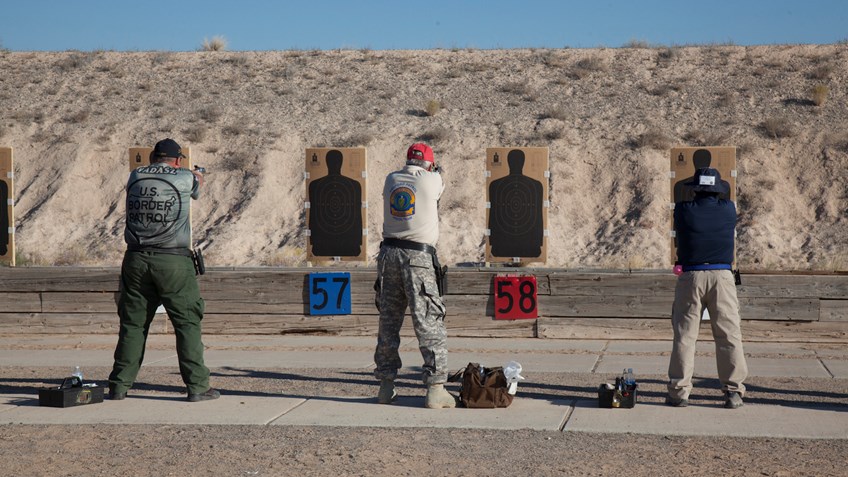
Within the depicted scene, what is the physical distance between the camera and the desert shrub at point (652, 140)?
93.5 feet

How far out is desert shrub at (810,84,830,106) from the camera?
29.6m

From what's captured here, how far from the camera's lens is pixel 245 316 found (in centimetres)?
1178

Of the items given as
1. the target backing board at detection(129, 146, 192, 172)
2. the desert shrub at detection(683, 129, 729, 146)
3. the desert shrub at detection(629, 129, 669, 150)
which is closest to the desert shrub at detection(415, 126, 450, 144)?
the desert shrub at detection(629, 129, 669, 150)

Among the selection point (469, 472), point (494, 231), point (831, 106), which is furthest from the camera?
point (831, 106)

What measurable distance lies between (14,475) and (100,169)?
85.2ft

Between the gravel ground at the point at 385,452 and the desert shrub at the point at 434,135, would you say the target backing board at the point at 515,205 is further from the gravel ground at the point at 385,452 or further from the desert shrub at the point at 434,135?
the desert shrub at the point at 434,135

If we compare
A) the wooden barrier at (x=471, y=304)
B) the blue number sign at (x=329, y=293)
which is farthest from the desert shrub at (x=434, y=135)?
the blue number sign at (x=329, y=293)

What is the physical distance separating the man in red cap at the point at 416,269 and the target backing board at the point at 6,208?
822 centimetres

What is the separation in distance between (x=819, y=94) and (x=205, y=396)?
85.0 ft

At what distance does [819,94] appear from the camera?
29.7 m

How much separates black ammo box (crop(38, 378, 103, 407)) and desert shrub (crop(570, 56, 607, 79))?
26732mm

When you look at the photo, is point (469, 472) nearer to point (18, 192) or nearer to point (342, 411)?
point (342, 411)

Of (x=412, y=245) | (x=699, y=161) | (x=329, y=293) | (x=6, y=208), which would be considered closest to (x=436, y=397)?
(x=412, y=245)

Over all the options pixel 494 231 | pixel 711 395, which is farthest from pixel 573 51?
pixel 711 395
